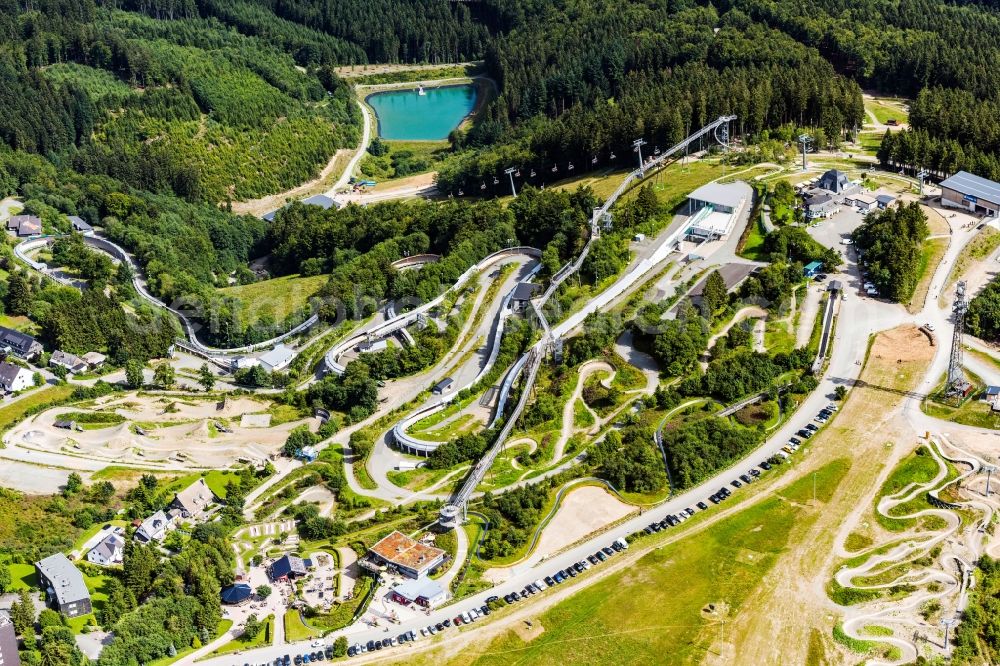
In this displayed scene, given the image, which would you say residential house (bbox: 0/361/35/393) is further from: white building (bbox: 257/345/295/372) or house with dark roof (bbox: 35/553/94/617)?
house with dark roof (bbox: 35/553/94/617)

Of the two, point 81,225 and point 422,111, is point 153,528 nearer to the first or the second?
point 81,225

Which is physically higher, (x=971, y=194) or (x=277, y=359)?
(x=971, y=194)

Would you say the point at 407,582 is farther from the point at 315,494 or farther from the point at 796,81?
the point at 796,81

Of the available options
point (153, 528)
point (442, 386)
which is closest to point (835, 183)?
point (442, 386)

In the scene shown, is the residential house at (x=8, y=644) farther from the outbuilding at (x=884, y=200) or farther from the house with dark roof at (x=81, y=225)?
the outbuilding at (x=884, y=200)

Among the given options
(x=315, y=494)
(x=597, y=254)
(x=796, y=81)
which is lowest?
(x=315, y=494)

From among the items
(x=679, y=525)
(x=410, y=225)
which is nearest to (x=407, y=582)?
(x=679, y=525)
